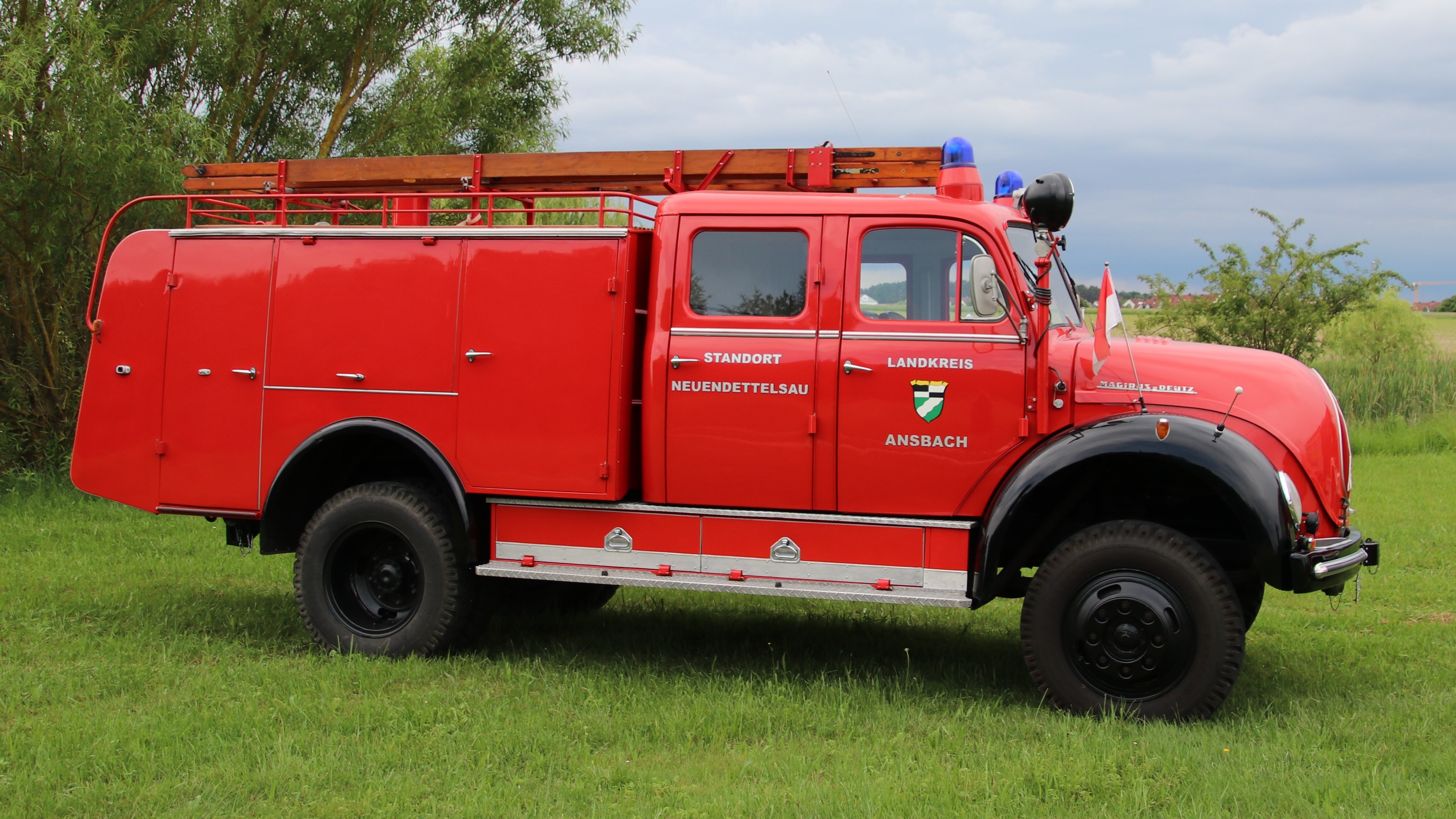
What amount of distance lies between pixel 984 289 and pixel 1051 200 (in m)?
0.52

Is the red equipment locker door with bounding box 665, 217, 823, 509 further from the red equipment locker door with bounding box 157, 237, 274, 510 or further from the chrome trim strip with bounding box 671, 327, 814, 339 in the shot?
the red equipment locker door with bounding box 157, 237, 274, 510

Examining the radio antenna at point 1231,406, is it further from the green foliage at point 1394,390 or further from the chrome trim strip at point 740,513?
the green foliage at point 1394,390

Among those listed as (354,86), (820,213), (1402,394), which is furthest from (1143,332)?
(820,213)

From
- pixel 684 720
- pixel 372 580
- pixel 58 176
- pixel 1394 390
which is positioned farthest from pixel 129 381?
pixel 1394 390

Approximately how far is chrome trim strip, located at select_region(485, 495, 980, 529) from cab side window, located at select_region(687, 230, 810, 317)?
1029mm

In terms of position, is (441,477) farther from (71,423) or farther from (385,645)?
(71,423)

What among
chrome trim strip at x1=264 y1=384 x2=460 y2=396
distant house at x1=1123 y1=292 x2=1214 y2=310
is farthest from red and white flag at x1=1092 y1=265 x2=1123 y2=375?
distant house at x1=1123 y1=292 x2=1214 y2=310

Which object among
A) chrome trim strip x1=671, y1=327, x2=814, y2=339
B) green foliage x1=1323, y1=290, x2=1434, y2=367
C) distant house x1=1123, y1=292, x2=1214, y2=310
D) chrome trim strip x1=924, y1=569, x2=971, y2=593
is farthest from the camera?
green foliage x1=1323, y1=290, x2=1434, y2=367

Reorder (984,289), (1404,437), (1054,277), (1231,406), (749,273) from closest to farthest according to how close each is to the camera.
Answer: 1. (1231,406)
2. (984,289)
3. (749,273)
4. (1054,277)
5. (1404,437)

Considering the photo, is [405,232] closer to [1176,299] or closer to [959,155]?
[959,155]

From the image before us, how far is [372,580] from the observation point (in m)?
6.70

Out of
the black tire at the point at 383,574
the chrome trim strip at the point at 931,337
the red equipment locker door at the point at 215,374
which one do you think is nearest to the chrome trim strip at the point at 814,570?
the chrome trim strip at the point at 931,337

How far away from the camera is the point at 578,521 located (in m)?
6.26

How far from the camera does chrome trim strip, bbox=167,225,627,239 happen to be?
6172mm
